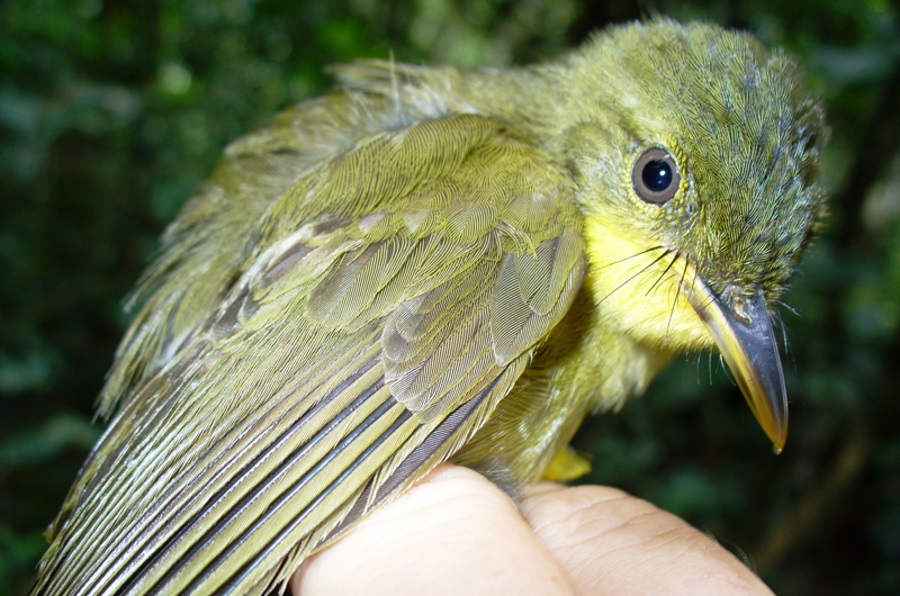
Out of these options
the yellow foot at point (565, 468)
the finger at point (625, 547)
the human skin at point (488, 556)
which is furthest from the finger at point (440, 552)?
the yellow foot at point (565, 468)

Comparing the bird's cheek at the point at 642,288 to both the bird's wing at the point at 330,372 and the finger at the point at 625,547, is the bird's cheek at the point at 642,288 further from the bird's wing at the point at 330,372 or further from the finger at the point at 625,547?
the finger at the point at 625,547

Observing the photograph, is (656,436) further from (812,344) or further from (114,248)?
(114,248)

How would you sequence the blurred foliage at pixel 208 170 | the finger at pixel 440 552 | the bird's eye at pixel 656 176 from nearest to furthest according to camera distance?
1. the finger at pixel 440 552
2. the bird's eye at pixel 656 176
3. the blurred foliage at pixel 208 170

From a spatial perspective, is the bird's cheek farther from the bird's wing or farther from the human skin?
the human skin

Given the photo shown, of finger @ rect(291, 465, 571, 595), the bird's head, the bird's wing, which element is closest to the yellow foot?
the bird's head

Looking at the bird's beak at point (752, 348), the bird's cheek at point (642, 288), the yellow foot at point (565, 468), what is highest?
the bird's cheek at point (642, 288)

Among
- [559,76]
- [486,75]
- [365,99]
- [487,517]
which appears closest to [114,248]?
[365,99]
